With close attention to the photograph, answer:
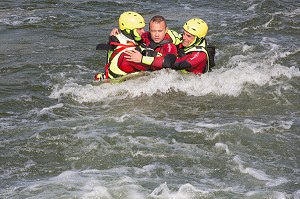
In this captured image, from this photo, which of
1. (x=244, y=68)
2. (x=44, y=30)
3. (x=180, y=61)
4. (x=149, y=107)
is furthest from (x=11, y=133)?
(x=44, y=30)

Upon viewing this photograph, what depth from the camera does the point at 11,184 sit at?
7.14 m

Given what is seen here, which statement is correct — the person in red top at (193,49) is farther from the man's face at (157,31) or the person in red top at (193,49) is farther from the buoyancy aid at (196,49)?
the man's face at (157,31)

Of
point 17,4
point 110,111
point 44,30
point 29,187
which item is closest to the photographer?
point 29,187

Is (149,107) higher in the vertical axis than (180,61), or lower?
lower

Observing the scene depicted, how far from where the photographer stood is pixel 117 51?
999cm

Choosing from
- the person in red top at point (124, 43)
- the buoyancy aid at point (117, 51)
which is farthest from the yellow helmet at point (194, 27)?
the buoyancy aid at point (117, 51)

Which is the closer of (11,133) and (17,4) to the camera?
(11,133)

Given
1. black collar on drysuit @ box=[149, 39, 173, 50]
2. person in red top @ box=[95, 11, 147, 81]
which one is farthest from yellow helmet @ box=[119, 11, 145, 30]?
black collar on drysuit @ box=[149, 39, 173, 50]

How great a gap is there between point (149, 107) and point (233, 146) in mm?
2011

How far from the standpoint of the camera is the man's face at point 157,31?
987 centimetres

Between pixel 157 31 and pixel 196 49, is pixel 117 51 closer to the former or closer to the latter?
pixel 157 31

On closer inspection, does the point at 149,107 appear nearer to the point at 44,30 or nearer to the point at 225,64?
the point at 225,64

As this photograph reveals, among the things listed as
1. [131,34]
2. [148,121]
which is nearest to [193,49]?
[131,34]

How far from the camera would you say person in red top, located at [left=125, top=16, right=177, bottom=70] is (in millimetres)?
9781
